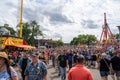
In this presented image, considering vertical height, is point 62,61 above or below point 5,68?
below

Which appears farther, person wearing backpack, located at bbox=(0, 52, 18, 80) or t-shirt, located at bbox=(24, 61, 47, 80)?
t-shirt, located at bbox=(24, 61, 47, 80)

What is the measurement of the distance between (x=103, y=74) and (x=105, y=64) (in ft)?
1.34

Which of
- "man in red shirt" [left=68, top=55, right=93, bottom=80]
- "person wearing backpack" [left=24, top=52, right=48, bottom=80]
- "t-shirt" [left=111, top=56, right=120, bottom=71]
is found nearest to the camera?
"man in red shirt" [left=68, top=55, right=93, bottom=80]

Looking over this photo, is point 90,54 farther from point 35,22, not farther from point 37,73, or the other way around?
point 35,22

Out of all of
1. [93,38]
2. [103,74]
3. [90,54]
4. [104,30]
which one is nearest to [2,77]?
[103,74]

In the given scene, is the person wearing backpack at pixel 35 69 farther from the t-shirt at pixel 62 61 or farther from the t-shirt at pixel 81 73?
the t-shirt at pixel 62 61

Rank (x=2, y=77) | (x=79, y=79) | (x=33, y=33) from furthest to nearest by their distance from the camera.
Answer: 1. (x=33, y=33)
2. (x=79, y=79)
3. (x=2, y=77)

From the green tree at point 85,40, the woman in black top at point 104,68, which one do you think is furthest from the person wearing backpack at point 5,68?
the green tree at point 85,40

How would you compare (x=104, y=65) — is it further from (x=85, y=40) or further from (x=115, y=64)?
(x=85, y=40)

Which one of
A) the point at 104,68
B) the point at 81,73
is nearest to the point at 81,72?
the point at 81,73

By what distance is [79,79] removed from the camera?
7621mm

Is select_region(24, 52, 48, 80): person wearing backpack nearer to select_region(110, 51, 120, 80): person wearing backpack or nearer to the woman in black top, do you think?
the woman in black top

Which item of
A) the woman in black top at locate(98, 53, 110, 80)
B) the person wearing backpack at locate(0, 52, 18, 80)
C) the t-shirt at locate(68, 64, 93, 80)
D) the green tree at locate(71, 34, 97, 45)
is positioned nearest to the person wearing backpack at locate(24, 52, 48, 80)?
the t-shirt at locate(68, 64, 93, 80)

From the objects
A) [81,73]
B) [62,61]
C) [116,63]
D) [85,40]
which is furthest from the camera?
[85,40]
